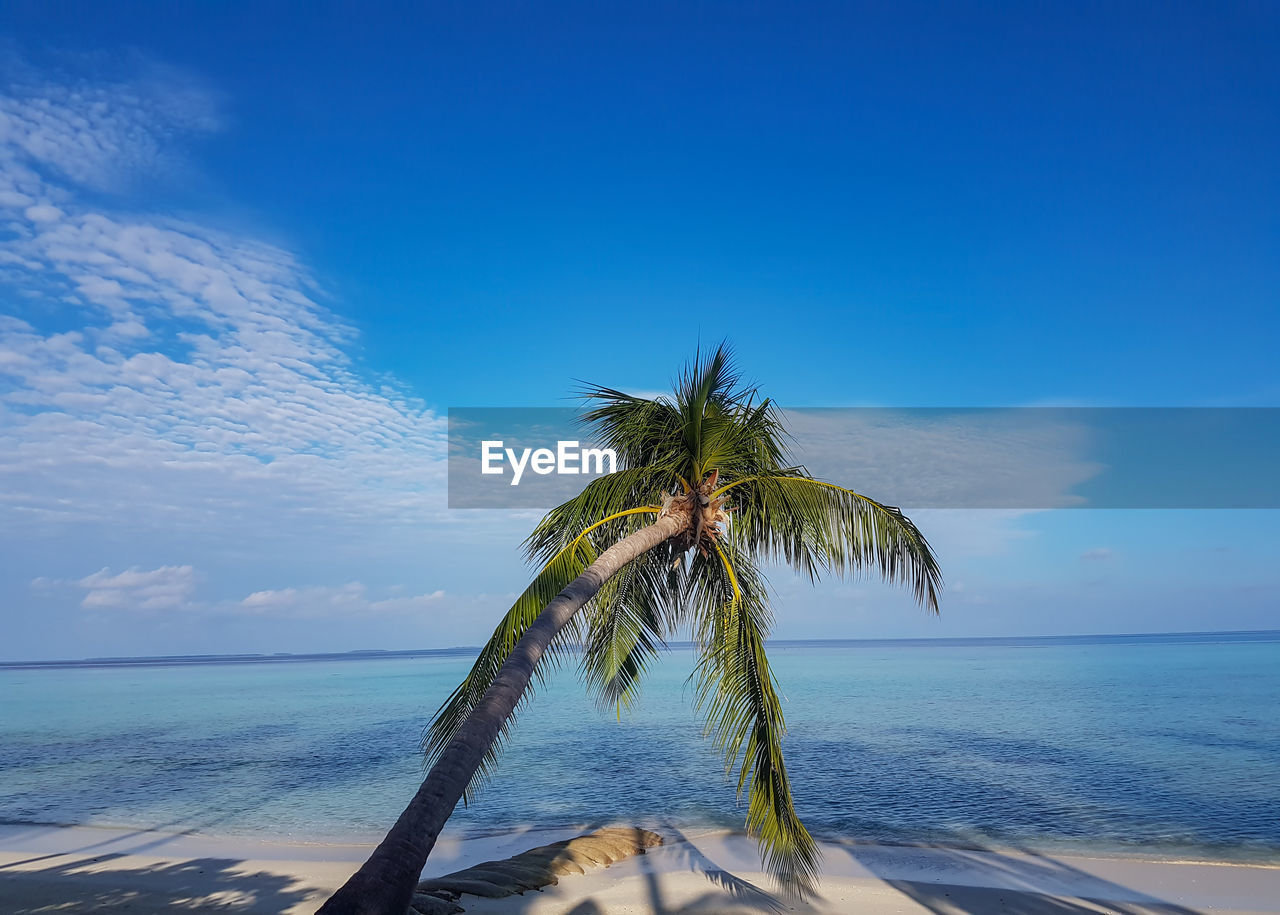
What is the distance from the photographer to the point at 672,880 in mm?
12320

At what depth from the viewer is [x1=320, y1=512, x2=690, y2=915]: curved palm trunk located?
3.73 metres

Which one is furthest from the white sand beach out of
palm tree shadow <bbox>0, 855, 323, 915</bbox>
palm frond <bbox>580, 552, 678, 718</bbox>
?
palm frond <bbox>580, 552, 678, 718</bbox>

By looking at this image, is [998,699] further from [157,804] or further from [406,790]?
[157,804]

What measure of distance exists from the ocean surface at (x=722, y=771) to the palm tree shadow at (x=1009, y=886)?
1.44 metres

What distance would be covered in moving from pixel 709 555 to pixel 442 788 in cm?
449

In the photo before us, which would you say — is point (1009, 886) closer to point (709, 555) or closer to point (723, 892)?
point (723, 892)

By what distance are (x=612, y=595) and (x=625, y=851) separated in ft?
26.6

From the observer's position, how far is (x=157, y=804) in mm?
21906

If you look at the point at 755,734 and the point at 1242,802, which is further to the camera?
the point at 1242,802

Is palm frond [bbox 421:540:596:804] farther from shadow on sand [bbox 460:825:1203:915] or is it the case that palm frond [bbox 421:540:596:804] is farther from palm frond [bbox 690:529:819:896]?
shadow on sand [bbox 460:825:1203:915]

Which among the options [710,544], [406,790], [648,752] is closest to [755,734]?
[710,544]

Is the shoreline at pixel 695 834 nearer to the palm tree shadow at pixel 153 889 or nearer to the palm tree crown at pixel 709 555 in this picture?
the palm tree shadow at pixel 153 889

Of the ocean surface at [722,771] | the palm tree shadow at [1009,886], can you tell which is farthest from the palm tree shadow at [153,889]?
the palm tree shadow at [1009,886]

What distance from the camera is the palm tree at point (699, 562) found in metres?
6.57
